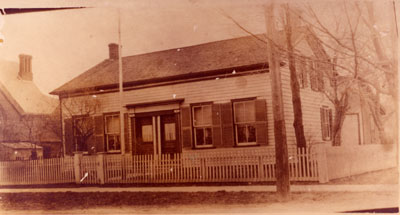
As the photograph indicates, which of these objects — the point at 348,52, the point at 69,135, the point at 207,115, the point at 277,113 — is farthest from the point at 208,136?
the point at 348,52

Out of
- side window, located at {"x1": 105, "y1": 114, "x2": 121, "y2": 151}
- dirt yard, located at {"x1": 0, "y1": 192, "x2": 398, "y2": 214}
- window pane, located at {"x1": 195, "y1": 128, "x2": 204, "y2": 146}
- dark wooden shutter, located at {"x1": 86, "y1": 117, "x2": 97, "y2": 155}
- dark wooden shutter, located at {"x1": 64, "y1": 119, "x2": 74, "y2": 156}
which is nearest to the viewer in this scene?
dirt yard, located at {"x1": 0, "y1": 192, "x2": 398, "y2": 214}

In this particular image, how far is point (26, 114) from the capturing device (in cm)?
678

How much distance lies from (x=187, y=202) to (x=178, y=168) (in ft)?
1.93

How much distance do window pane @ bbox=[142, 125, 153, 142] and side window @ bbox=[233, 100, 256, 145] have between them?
4.79 feet

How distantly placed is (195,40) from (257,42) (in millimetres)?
1022

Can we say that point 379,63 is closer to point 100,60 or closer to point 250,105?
point 250,105

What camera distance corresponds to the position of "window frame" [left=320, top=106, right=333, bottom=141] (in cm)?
639

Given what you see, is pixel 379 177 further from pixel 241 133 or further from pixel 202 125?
pixel 202 125

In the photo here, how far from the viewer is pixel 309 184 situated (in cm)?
614

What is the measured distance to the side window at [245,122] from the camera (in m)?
6.21

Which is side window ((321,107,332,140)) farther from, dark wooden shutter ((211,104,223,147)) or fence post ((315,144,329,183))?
dark wooden shutter ((211,104,223,147))

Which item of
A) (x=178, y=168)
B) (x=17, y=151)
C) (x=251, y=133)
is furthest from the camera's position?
(x=17, y=151)

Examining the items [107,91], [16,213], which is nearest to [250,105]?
[107,91]

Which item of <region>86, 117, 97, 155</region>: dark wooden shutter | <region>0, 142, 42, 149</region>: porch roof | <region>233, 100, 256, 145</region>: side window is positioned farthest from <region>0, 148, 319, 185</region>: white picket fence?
<region>0, 142, 42, 149</region>: porch roof
